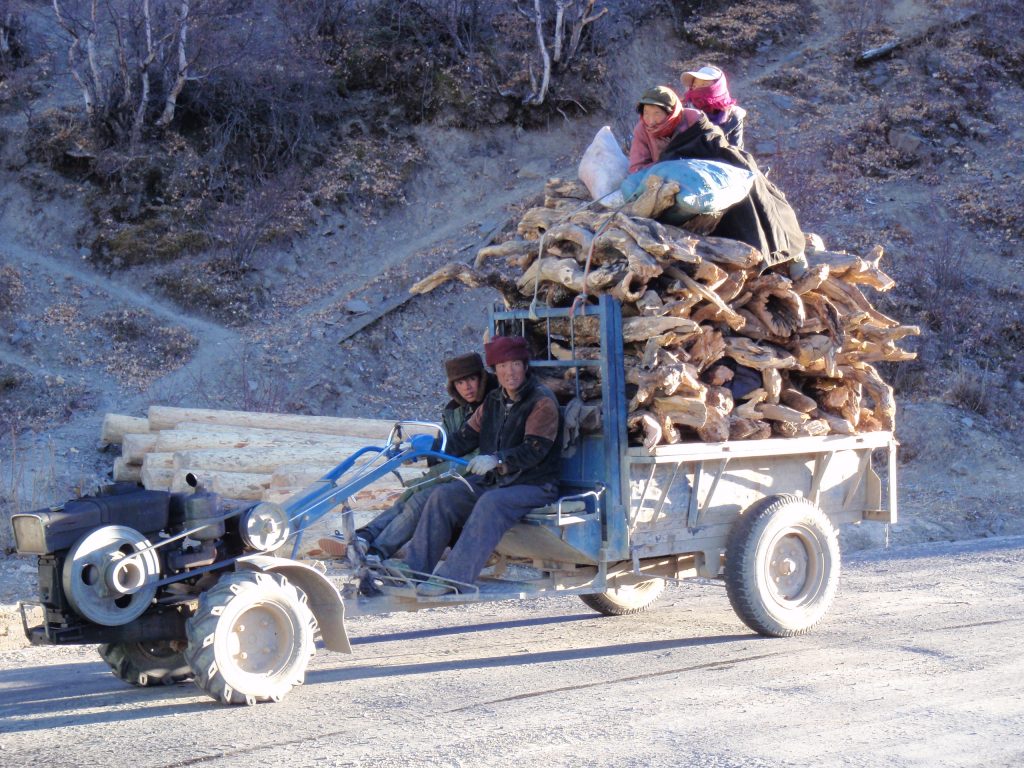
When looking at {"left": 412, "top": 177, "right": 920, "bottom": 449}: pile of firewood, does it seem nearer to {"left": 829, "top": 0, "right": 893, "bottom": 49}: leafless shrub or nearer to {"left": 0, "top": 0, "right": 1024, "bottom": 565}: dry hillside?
{"left": 0, "top": 0, "right": 1024, "bottom": 565}: dry hillside

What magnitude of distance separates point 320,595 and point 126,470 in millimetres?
7187

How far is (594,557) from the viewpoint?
21.8 feet

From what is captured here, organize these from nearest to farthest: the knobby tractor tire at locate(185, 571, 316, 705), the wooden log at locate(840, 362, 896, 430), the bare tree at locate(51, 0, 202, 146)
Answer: the knobby tractor tire at locate(185, 571, 316, 705) → the wooden log at locate(840, 362, 896, 430) → the bare tree at locate(51, 0, 202, 146)

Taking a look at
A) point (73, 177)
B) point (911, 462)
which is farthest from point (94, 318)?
point (911, 462)

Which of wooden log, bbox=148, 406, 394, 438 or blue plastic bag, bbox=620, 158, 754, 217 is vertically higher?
blue plastic bag, bbox=620, 158, 754, 217

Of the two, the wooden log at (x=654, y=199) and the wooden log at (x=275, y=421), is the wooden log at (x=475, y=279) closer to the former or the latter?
the wooden log at (x=654, y=199)

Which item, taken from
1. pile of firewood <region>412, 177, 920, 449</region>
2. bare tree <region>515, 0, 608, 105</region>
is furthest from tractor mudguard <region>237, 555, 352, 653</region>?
bare tree <region>515, 0, 608, 105</region>

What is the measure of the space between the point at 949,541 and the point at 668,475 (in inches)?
250

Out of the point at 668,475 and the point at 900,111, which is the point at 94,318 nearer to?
the point at 668,475

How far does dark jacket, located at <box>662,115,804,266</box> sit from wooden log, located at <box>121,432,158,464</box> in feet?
23.2

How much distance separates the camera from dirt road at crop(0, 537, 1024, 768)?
4734mm

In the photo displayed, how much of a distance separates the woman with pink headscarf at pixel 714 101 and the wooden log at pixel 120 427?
7.52 metres

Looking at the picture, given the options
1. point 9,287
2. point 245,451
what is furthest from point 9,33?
point 245,451

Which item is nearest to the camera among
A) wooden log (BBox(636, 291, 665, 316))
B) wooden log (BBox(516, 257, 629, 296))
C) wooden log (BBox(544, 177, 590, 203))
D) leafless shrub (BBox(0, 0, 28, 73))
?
wooden log (BBox(636, 291, 665, 316))
